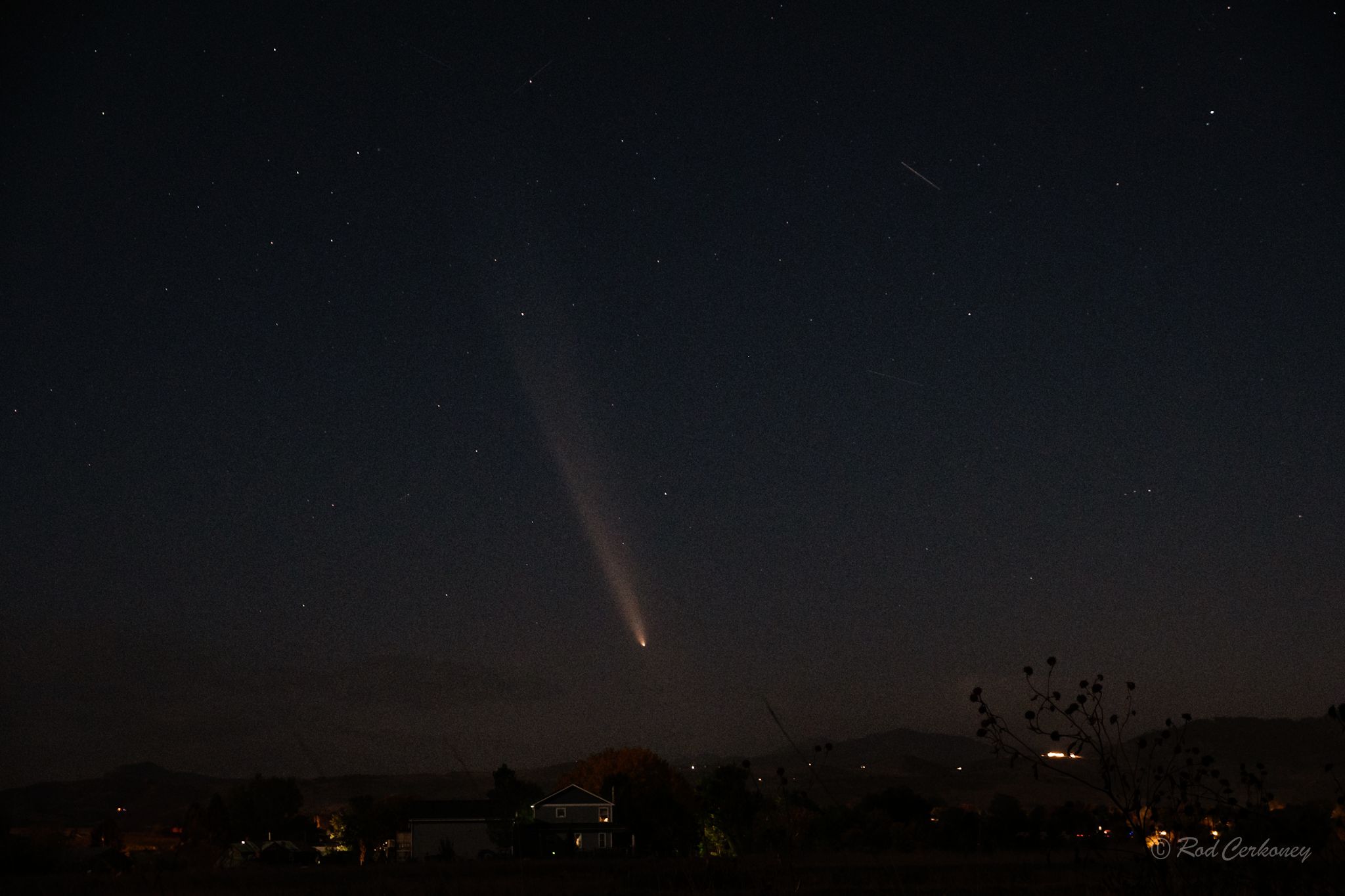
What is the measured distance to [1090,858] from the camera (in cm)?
558

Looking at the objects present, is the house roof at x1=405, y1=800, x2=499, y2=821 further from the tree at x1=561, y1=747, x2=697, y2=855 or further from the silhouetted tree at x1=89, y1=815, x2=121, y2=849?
the silhouetted tree at x1=89, y1=815, x2=121, y2=849

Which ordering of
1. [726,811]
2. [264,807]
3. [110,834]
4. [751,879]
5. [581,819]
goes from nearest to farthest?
[726,811], [751,879], [110,834], [581,819], [264,807]

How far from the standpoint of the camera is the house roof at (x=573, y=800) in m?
72.6

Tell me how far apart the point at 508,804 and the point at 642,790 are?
9447mm

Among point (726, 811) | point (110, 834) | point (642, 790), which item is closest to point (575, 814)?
point (642, 790)

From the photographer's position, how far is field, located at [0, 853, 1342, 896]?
5883mm

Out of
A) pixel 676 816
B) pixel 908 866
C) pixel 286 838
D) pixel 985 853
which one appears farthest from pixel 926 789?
pixel 908 866

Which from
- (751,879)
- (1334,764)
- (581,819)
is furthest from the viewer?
(581,819)

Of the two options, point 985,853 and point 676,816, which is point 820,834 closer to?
point 985,853

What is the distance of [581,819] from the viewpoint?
235 feet

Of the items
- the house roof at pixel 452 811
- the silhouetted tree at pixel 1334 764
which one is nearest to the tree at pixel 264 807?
the house roof at pixel 452 811

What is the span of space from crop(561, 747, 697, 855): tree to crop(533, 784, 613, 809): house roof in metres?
1.56

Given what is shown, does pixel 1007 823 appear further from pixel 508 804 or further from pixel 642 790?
pixel 508 804

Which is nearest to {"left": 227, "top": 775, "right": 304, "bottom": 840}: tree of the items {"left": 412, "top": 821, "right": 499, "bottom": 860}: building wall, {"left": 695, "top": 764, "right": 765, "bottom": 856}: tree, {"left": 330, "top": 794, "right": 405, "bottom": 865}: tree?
{"left": 330, "top": 794, "right": 405, "bottom": 865}: tree
